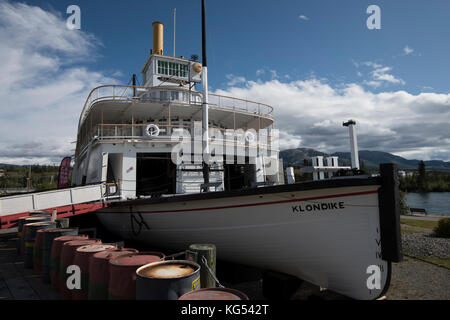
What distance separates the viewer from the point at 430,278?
18.3 ft

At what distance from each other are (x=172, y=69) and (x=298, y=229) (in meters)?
14.7

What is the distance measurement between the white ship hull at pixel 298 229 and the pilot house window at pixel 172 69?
1244 centimetres

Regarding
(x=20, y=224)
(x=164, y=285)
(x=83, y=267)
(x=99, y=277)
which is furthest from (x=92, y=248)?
(x=20, y=224)

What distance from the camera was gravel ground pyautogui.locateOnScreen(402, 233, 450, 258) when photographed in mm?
7301

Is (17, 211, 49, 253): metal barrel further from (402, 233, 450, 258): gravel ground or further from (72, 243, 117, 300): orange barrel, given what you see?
(402, 233, 450, 258): gravel ground

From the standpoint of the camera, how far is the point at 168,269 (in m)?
2.87

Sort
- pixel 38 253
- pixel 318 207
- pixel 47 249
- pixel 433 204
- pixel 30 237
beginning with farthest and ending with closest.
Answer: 1. pixel 433 204
2. pixel 30 237
3. pixel 38 253
4. pixel 47 249
5. pixel 318 207

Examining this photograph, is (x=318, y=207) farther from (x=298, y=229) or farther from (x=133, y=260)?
(x=133, y=260)

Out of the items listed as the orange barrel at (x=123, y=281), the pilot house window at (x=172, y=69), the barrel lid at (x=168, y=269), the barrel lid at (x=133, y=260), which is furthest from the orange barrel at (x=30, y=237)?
the pilot house window at (x=172, y=69)

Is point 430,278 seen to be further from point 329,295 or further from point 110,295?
point 110,295

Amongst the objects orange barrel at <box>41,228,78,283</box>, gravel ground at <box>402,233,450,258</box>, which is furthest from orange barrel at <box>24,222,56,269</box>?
gravel ground at <box>402,233,450,258</box>

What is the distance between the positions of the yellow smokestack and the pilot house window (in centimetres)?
180

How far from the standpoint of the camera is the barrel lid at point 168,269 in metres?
2.68

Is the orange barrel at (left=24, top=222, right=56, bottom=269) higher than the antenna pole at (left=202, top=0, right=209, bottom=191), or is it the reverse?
the antenna pole at (left=202, top=0, right=209, bottom=191)
